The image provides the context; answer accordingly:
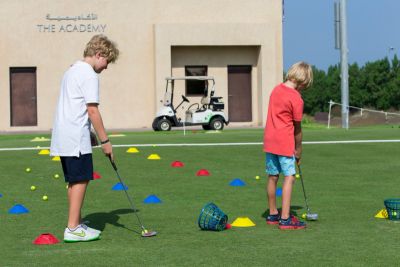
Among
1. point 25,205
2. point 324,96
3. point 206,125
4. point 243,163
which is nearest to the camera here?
point 25,205

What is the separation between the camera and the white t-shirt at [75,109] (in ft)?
25.7

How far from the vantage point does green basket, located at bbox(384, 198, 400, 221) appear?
853 centimetres

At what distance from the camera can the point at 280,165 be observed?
28.3ft

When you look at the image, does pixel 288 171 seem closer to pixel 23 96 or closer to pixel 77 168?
pixel 77 168

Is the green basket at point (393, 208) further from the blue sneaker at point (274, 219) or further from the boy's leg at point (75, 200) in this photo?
the boy's leg at point (75, 200)

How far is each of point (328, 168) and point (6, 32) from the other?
92.1 ft

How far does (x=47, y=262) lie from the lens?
271 inches

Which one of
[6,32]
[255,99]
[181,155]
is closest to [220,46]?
[255,99]

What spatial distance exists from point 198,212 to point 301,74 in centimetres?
215

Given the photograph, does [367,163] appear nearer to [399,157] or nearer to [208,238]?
[399,157]

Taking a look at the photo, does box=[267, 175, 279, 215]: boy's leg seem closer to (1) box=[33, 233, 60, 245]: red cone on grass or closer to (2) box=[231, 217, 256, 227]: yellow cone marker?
(2) box=[231, 217, 256, 227]: yellow cone marker

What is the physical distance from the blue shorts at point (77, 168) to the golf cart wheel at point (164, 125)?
25.6 m

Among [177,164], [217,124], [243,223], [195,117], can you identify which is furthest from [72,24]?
[243,223]

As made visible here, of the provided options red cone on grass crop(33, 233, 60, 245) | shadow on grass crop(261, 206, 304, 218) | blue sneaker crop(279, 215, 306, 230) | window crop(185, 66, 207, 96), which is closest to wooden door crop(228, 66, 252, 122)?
window crop(185, 66, 207, 96)
